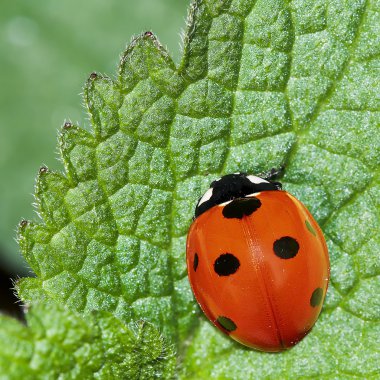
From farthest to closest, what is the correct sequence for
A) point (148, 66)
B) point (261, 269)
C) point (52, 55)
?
point (52, 55) → point (148, 66) → point (261, 269)

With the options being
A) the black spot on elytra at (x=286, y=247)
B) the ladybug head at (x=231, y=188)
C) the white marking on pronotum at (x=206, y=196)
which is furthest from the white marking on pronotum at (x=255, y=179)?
the black spot on elytra at (x=286, y=247)

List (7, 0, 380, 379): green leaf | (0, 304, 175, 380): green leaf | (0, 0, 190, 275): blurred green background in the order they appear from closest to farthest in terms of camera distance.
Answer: (0, 304, 175, 380): green leaf
(7, 0, 380, 379): green leaf
(0, 0, 190, 275): blurred green background

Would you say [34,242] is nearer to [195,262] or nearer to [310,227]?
[195,262]

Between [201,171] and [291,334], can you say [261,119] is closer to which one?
[201,171]

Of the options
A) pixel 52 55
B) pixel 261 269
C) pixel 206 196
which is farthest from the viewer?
pixel 52 55

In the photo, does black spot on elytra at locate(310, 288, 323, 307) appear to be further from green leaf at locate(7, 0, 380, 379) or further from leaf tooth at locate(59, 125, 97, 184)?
leaf tooth at locate(59, 125, 97, 184)

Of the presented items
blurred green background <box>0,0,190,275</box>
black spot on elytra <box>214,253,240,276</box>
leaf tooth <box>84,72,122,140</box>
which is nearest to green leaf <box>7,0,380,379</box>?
leaf tooth <box>84,72,122,140</box>

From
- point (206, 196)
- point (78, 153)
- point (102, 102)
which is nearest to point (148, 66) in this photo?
point (102, 102)
